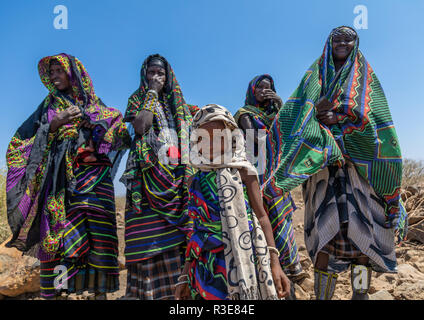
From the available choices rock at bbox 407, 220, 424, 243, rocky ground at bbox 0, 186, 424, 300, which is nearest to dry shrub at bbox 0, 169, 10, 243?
rocky ground at bbox 0, 186, 424, 300

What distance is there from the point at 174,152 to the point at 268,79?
1.47 m

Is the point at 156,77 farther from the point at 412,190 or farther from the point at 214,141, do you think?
the point at 412,190

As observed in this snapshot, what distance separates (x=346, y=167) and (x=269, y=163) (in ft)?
2.29

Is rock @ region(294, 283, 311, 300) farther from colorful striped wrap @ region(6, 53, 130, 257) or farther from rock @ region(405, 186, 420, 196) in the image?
rock @ region(405, 186, 420, 196)

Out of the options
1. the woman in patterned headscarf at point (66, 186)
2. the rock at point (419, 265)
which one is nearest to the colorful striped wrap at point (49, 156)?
the woman in patterned headscarf at point (66, 186)

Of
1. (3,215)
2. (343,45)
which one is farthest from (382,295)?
(3,215)

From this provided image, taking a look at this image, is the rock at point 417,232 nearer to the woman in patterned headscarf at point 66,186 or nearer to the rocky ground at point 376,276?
the rocky ground at point 376,276

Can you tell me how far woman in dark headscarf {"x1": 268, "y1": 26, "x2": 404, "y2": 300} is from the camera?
283 centimetres

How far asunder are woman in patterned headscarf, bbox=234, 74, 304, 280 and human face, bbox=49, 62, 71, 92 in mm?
1917

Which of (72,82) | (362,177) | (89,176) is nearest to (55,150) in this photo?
(89,176)

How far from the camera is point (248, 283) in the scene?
1799 mm

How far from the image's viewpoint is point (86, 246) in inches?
131

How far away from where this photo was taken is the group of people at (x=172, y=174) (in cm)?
288
